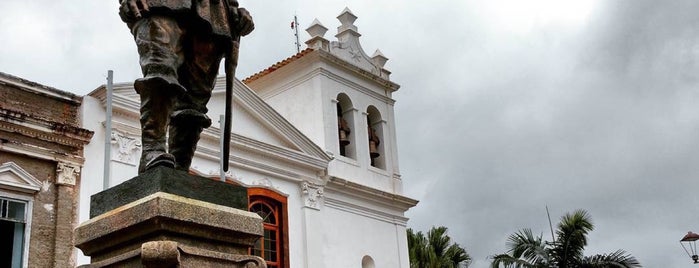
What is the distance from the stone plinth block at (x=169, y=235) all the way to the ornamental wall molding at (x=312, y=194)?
12.2m

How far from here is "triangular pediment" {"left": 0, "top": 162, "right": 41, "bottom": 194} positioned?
1212 centimetres

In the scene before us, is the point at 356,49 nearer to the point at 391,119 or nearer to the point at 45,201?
the point at 391,119

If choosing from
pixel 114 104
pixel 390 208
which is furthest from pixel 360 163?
pixel 114 104

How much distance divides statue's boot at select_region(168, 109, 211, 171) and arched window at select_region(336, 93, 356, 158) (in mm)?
13609

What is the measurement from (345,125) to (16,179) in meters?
8.20

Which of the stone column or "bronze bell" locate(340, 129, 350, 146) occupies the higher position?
"bronze bell" locate(340, 129, 350, 146)

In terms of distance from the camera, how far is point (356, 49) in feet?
65.6

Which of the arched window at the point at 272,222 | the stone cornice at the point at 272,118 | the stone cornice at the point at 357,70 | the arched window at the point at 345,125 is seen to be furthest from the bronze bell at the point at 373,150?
the arched window at the point at 272,222

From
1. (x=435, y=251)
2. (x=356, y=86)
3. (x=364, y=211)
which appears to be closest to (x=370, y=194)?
(x=364, y=211)

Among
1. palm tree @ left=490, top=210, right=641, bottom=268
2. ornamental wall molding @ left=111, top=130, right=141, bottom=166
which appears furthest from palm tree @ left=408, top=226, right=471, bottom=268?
ornamental wall molding @ left=111, top=130, right=141, bottom=166

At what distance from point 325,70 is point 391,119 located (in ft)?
8.22

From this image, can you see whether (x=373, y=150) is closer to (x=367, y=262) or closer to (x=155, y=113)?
(x=367, y=262)

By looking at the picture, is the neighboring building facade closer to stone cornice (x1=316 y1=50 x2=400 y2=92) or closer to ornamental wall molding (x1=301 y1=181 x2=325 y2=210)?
ornamental wall molding (x1=301 y1=181 x2=325 y2=210)

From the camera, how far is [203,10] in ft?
15.3
